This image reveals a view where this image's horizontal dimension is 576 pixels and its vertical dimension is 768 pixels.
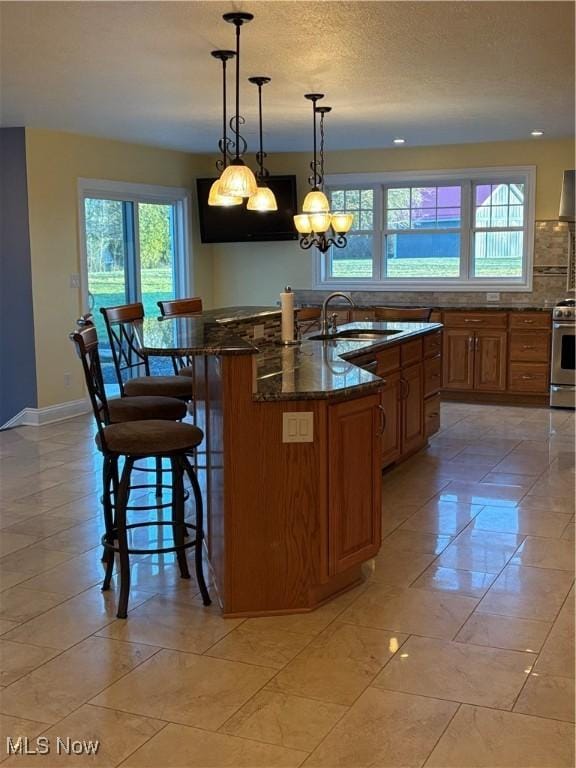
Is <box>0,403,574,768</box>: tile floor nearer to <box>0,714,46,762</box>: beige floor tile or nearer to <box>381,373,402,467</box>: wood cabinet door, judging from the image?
<box>0,714,46,762</box>: beige floor tile

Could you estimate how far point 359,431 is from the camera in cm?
352

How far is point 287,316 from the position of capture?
4.99 metres


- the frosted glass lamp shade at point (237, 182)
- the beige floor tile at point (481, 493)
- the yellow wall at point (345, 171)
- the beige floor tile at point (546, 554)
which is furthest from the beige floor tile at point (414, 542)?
the yellow wall at point (345, 171)

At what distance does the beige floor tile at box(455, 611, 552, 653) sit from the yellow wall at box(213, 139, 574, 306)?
5756 mm

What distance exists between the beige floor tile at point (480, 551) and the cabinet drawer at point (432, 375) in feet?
5.74

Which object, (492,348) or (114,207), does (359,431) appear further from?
(114,207)

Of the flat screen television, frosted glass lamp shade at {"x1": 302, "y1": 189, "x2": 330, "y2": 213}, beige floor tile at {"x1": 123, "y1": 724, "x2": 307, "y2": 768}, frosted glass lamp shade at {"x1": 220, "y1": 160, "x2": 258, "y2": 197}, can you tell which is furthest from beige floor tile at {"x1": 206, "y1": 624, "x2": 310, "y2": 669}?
the flat screen television

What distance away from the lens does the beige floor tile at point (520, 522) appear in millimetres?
4434

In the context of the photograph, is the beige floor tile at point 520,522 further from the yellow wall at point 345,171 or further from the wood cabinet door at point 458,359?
the yellow wall at point 345,171

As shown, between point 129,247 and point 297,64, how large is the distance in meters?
4.14

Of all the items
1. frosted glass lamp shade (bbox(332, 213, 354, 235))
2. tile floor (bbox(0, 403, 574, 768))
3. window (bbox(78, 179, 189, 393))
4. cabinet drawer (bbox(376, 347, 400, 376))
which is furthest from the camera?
window (bbox(78, 179, 189, 393))

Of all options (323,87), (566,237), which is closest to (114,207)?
(323,87)

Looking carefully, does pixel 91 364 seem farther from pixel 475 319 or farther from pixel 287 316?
pixel 475 319

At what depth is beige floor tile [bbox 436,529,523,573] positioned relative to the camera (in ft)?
13.0
